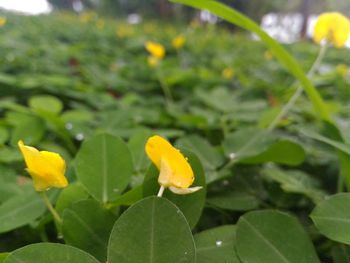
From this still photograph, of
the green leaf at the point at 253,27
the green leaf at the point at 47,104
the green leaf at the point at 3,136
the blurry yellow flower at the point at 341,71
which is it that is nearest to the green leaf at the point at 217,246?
the green leaf at the point at 253,27

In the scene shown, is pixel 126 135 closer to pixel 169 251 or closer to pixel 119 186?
pixel 119 186

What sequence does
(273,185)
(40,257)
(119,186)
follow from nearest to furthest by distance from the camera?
(40,257) < (119,186) < (273,185)

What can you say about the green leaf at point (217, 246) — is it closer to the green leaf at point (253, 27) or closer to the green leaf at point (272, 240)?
the green leaf at point (272, 240)

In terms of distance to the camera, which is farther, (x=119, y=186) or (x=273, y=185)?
(x=273, y=185)

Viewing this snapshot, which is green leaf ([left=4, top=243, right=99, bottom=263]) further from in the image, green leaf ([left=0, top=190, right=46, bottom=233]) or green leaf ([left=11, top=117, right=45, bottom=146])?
green leaf ([left=11, top=117, right=45, bottom=146])

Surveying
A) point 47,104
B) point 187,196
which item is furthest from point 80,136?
point 187,196

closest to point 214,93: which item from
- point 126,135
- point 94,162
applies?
point 126,135

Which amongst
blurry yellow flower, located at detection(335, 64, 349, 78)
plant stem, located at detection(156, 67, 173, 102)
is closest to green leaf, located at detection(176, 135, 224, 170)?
plant stem, located at detection(156, 67, 173, 102)
